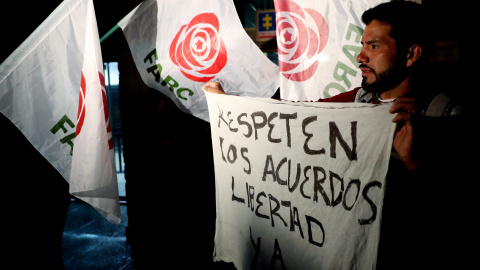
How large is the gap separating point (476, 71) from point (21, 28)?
5.21m

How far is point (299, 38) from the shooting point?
2549 millimetres

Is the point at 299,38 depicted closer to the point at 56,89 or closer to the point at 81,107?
the point at 81,107

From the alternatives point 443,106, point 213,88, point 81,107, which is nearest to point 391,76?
point 443,106

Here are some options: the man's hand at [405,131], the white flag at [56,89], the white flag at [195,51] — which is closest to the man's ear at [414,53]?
the man's hand at [405,131]

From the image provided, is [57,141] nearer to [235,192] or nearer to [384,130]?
[235,192]

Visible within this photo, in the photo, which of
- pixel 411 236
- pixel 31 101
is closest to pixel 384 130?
pixel 411 236

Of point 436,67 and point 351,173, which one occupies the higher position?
point 436,67

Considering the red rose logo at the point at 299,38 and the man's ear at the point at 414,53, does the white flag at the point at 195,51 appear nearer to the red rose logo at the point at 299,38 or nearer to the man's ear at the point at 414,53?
the red rose logo at the point at 299,38

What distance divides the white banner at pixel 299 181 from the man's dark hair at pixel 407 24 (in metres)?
0.72

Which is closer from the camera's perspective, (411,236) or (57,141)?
(411,236)

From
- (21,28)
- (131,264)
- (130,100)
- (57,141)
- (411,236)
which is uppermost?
(21,28)

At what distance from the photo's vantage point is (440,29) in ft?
10.4

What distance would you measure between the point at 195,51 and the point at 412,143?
202 cm

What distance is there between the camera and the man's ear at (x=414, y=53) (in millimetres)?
1946
